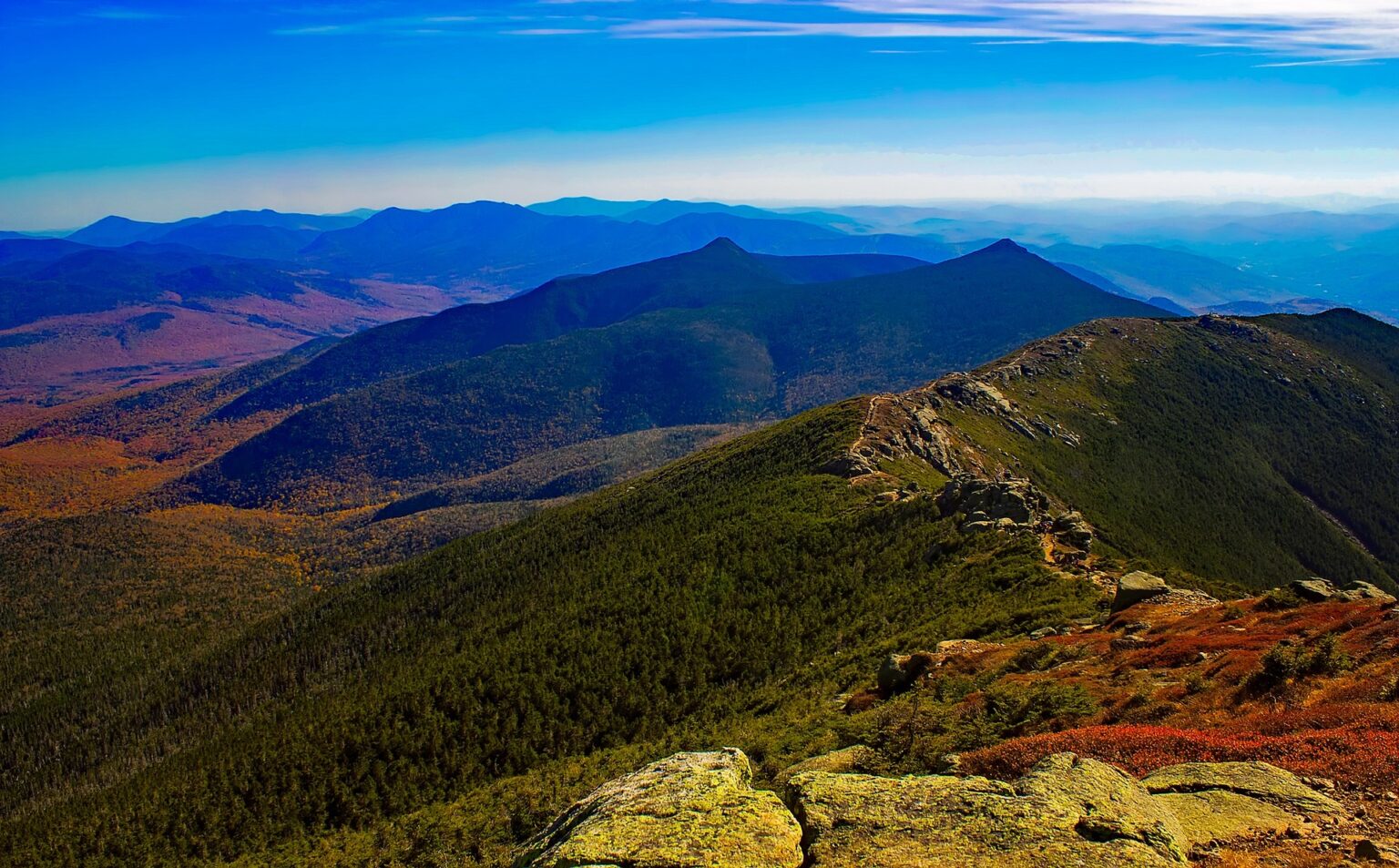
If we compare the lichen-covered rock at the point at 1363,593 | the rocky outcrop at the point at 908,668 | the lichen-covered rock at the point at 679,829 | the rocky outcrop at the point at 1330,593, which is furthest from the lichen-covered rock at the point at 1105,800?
the lichen-covered rock at the point at 1363,593

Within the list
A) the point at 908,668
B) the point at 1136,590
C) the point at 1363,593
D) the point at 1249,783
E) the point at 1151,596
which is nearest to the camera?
the point at 1249,783

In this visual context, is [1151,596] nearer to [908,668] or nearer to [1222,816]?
[908,668]

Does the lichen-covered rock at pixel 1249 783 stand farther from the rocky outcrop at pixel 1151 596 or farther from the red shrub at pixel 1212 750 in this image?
the rocky outcrop at pixel 1151 596

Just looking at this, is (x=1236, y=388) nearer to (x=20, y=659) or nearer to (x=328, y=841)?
(x=328, y=841)

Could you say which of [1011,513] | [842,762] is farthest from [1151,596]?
[842,762]

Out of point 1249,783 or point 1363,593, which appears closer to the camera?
point 1249,783

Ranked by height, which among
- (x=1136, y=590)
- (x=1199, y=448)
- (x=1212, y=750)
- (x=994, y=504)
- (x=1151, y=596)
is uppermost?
(x=1212, y=750)

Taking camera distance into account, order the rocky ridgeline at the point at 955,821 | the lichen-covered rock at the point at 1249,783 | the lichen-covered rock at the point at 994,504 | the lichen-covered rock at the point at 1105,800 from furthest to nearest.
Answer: the lichen-covered rock at the point at 994,504, the lichen-covered rock at the point at 1249,783, the rocky ridgeline at the point at 955,821, the lichen-covered rock at the point at 1105,800
